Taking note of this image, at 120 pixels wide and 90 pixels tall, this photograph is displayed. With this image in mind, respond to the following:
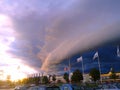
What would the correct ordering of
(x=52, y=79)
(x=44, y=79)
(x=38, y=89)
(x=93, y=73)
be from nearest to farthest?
(x=38, y=89) → (x=93, y=73) → (x=44, y=79) → (x=52, y=79)

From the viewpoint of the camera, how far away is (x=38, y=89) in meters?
22.8

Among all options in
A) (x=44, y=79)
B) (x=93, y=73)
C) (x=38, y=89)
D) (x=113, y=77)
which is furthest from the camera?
(x=44, y=79)

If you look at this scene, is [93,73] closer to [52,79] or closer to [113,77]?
[113,77]

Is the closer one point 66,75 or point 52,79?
point 66,75

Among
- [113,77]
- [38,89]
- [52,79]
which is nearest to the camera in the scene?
[38,89]

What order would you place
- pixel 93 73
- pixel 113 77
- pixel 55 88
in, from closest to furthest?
pixel 55 88 < pixel 93 73 < pixel 113 77

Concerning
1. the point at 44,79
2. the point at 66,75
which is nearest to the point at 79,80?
the point at 66,75

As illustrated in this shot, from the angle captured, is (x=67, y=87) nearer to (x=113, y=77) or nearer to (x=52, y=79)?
(x=113, y=77)

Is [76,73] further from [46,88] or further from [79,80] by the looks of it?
[46,88]

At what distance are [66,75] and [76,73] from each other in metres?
28.5

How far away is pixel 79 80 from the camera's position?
122 meters

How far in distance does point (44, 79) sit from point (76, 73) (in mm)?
42266

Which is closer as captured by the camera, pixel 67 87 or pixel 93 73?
pixel 67 87

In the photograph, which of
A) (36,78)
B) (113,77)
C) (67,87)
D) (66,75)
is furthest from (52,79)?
(67,87)
